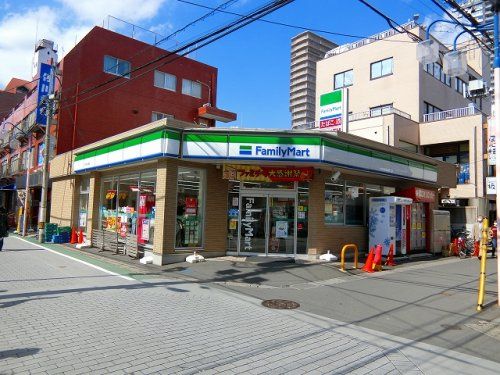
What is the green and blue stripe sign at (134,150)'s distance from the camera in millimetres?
13039

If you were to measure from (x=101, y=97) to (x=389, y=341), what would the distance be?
81.7 feet

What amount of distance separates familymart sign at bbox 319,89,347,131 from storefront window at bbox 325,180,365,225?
7.32 feet

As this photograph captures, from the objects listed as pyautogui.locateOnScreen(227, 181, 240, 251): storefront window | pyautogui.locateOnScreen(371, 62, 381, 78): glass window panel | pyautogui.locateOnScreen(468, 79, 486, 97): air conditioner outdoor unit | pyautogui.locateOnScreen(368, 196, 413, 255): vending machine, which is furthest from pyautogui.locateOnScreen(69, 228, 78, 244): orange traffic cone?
pyautogui.locateOnScreen(371, 62, 381, 78): glass window panel

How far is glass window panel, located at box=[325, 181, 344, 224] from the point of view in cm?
1484

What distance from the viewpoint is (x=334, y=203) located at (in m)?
15.2

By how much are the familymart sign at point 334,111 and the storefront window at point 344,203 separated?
223 cm

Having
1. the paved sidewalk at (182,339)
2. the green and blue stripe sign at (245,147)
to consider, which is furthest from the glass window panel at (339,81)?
the paved sidewalk at (182,339)

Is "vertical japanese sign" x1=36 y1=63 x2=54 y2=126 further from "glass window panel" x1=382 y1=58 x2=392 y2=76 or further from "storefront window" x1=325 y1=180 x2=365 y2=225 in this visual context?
"glass window panel" x1=382 y1=58 x2=392 y2=76

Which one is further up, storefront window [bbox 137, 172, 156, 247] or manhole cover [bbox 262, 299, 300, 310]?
storefront window [bbox 137, 172, 156, 247]

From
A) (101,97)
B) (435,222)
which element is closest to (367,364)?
(435,222)

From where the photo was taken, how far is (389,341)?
6.18 metres

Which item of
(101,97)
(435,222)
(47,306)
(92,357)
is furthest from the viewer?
(101,97)

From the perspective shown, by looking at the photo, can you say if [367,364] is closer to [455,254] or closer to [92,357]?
[92,357]

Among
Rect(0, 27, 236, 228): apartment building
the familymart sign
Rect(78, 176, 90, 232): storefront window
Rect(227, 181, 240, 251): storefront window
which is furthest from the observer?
Rect(0, 27, 236, 228): apartment building
